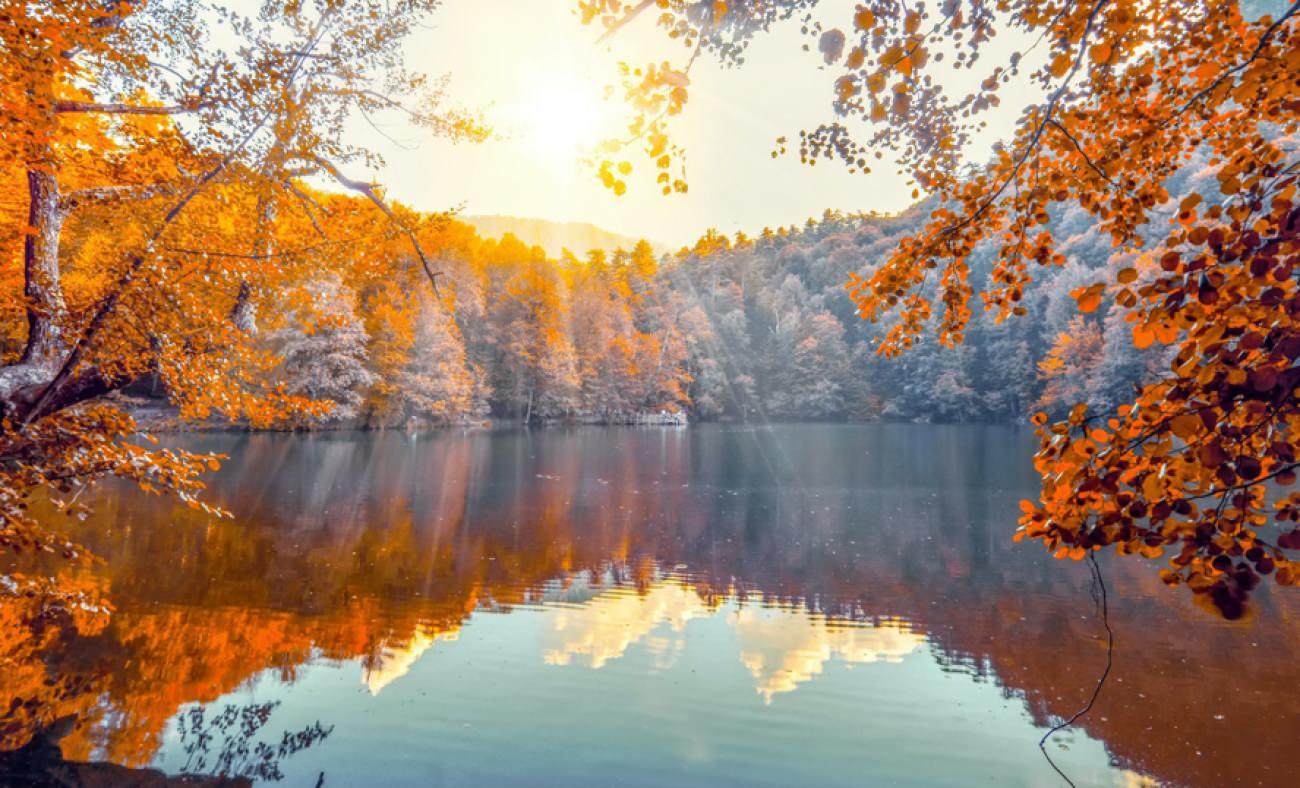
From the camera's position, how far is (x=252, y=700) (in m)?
6.56

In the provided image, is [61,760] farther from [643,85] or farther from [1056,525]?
[1056,525]

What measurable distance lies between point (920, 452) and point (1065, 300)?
100 ft

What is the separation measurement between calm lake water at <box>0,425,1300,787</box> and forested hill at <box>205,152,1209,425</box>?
2351 centimetres

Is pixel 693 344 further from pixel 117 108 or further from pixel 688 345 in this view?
pixel 117 108

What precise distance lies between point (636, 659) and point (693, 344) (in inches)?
2360

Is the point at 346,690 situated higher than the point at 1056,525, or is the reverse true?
the point at 1056,525

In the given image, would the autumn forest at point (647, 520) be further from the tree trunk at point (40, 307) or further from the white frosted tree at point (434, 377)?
the white frosted tree at point (434, 377)

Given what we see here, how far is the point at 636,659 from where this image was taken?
8008 mm

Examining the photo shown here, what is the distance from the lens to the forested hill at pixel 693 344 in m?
41.2

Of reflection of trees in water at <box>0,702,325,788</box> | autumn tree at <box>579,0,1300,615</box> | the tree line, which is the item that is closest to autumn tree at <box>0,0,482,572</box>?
reflection of trees in water at <box>0,702,325,788</box>

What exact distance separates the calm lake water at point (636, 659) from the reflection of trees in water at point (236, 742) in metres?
0.03

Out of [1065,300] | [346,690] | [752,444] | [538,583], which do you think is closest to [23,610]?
[346,690]

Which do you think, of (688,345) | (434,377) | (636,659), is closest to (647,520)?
(636,659)

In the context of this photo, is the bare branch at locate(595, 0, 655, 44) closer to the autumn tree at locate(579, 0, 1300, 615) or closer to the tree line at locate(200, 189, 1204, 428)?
the autumn tree at locate(579, 0, 1300, 615)
